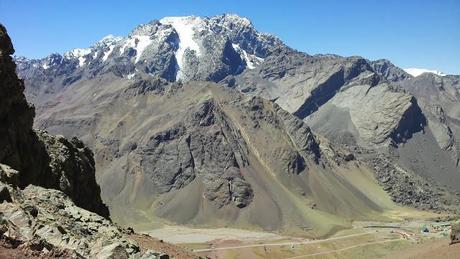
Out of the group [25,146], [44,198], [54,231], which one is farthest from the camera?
[25,146]

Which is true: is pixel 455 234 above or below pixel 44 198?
below

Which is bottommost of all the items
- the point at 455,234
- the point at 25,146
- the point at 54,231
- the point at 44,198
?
the point at 455,234

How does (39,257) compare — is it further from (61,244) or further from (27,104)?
(27,104)

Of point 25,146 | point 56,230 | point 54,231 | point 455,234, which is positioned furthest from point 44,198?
point 455,234

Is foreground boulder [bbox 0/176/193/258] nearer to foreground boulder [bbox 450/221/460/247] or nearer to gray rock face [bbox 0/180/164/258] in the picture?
gray rock face [bbox 0/180/164/258]

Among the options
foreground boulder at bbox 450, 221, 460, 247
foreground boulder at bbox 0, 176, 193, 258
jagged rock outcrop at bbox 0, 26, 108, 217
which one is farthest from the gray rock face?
foreground boulder at bbox 450, 221, 460, 247

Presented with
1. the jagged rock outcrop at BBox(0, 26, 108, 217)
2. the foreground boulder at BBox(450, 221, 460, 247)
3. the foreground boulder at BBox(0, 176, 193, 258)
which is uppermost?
the jagged rock outcrop at BBox(0, 26, 108, 217)

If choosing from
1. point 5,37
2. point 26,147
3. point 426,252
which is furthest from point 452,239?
point 5,37

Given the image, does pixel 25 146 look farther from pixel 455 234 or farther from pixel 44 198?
pixel 455 234
